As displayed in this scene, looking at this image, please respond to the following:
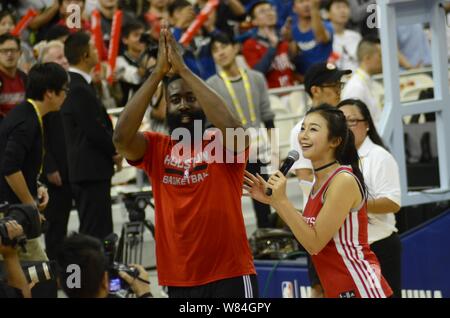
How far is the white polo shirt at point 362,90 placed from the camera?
370 inches

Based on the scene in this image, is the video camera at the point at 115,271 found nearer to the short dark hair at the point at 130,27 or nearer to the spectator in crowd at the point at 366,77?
the spectator in crowd at the point at 366,77

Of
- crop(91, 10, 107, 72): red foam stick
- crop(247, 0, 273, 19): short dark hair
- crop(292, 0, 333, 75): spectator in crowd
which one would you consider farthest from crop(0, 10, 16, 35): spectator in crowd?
crop(292, 0, 333, 75): spectator in crowd

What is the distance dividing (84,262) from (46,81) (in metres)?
3.28

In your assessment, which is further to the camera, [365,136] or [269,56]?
[269,56]

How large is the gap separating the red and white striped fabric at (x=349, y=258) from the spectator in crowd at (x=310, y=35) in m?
7.27

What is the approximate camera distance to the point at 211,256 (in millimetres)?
5480

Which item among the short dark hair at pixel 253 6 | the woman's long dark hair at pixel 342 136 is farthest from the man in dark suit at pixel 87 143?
the short dark hair at pixel 253 6

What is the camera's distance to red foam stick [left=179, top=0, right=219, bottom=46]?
1155 centimetres

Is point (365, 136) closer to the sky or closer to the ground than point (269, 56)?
closer to the ground

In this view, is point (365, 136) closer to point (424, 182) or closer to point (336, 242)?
point (336, 242)

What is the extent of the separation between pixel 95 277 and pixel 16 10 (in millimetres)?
8236

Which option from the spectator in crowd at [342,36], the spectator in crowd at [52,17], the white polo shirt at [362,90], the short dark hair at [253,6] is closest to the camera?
the white polo shirt at [362,90]

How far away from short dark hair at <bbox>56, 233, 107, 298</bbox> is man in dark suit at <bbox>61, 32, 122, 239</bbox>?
412cm
